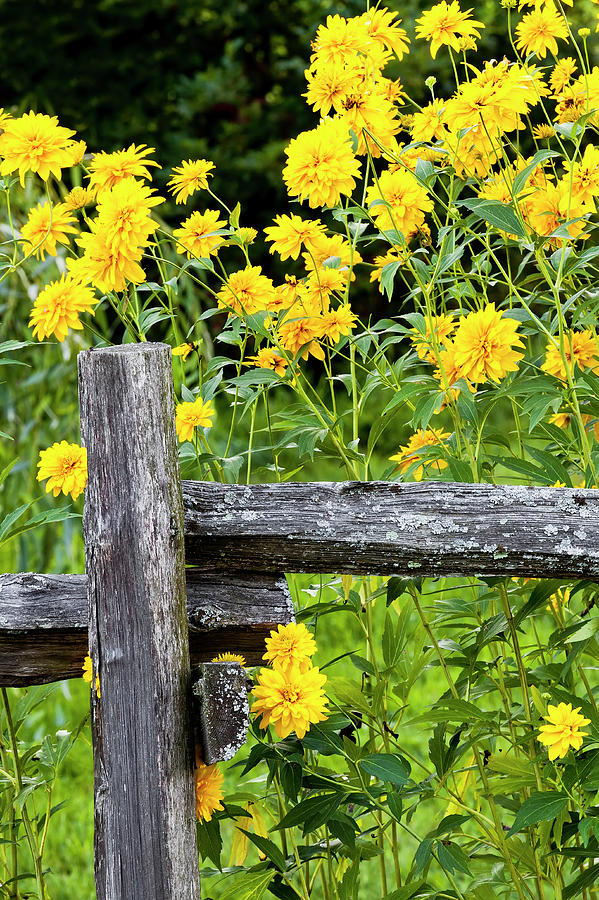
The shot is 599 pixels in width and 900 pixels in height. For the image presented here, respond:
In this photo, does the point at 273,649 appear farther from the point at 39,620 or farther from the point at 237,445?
the point at 237,445

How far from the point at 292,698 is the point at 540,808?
1.13ft

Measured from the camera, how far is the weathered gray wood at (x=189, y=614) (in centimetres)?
129

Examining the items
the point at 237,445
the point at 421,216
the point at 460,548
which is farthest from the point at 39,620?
the point at 237,445

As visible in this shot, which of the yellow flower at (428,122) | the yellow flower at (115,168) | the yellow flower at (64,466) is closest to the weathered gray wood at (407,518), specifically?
the yellow flower at (64,466)

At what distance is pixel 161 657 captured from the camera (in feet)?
3.92

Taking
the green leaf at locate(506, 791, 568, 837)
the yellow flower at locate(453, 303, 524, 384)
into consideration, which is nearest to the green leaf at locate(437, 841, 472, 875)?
the green leaf at locate(506, 791, 568, 837)

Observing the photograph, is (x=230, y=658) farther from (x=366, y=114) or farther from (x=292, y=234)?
(x=366, y=114)

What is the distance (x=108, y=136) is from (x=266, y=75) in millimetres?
1201

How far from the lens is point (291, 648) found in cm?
123

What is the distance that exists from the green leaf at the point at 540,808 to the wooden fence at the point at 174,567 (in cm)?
27

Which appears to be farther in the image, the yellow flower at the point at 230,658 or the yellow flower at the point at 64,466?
the yellow flower at the point at 64,466

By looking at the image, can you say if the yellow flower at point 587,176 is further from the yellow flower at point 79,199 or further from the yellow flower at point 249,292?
the yellow flower at point 79,199

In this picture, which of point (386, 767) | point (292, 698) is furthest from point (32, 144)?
point (386, 767)

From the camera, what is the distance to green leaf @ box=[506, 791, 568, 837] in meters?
1.28
